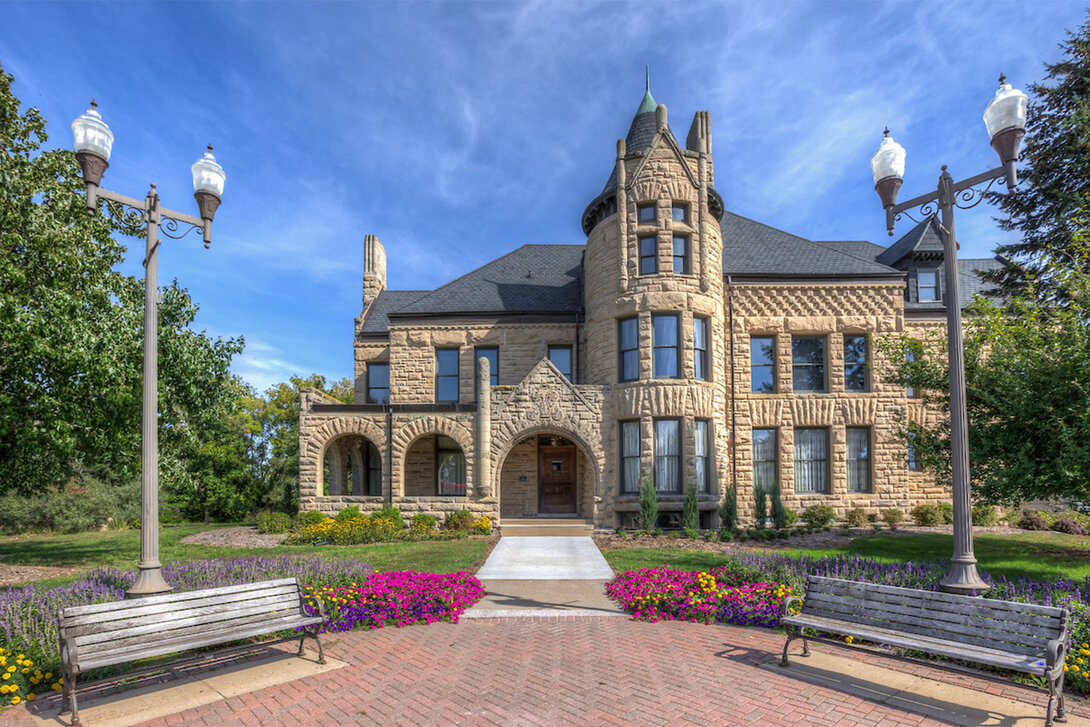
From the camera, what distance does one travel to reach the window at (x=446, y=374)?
74.0 ft

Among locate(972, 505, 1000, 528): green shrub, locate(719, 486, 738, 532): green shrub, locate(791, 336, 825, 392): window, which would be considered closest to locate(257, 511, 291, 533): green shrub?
locate(719, 486, 738, 532): green shrub

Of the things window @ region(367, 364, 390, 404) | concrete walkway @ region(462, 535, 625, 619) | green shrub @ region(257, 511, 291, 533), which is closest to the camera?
concrete walkway @ region(462, 535, 625, 619)

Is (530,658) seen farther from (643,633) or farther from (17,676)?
(17,676)

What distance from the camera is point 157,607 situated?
228 inches

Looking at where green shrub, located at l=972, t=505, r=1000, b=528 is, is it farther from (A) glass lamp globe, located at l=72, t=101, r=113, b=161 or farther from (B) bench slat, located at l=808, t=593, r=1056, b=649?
(A) glass lamp globe, located at l=72, t=101, r=113, b=161

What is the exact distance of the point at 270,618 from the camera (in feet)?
21.3

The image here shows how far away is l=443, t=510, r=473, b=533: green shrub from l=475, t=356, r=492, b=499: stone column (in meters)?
0.72

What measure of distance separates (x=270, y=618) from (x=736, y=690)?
5206 mm

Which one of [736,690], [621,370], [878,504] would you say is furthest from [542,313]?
[736,690]

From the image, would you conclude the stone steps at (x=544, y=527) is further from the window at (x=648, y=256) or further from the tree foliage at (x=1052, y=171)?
the tree foliage at (x=1052, y=171)

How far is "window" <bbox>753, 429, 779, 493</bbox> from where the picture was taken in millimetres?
20250

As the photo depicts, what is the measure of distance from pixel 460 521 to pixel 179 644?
1195 centimetres

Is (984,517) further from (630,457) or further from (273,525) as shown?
(273,525)

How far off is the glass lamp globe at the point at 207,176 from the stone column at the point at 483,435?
1074 centimetres
